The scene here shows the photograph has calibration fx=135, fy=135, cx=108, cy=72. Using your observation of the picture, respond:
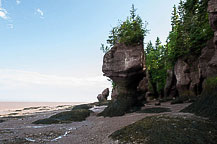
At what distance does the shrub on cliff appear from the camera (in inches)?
352

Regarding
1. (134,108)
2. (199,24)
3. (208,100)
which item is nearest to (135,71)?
(134,108)

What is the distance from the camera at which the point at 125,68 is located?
17.5 metres

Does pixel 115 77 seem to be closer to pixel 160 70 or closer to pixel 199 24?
pixel 199 24

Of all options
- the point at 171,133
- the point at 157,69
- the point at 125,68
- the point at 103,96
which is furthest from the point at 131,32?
the point at 103,96

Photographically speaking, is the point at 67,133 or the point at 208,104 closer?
the point at 208,104

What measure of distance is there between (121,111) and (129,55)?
7.19 m

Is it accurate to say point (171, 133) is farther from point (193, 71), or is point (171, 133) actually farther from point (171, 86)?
point (171, 86)

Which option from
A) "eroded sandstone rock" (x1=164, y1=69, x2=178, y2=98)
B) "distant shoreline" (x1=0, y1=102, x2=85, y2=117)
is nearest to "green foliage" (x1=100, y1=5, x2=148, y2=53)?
"eroded sandstone rock" (x1=164, y1=69, x2=178, y2=98)

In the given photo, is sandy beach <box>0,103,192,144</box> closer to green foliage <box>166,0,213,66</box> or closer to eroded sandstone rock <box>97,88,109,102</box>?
green foliage <box>166,0,213,66</box>

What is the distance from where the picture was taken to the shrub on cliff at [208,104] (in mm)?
8943

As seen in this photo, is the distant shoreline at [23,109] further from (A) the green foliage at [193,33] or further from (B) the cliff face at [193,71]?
(A) the green foliage at [193,33]

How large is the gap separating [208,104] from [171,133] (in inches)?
210

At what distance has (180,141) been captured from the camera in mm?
6035

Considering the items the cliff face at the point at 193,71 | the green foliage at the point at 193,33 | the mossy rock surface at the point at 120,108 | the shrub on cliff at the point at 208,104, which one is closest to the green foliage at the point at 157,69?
the green foliage at the point at 193,33
